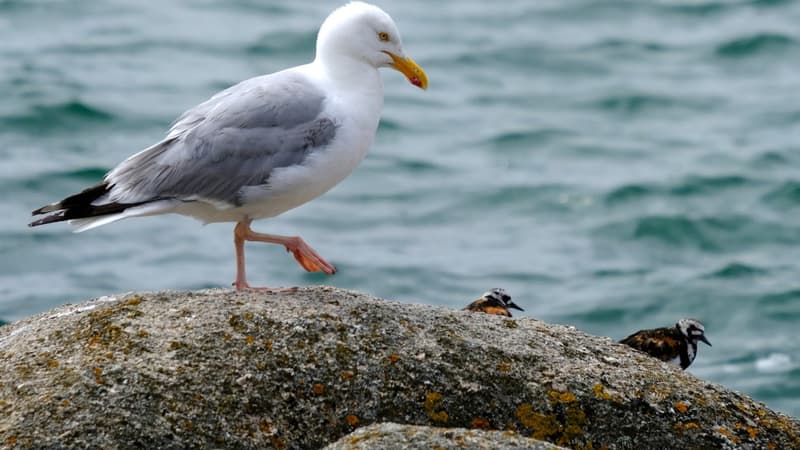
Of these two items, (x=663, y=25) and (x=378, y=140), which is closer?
(x=378, y=140)

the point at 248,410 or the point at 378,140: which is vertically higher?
the point at 378,140

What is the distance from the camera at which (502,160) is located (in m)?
21.6

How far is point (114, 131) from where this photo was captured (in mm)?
21312

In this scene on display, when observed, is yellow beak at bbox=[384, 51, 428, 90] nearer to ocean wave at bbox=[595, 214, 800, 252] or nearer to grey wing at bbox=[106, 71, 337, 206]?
grey wing at bbox=[106, 71, 337, 206]

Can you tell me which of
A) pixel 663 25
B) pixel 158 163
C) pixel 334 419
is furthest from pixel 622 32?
pixel 334 419

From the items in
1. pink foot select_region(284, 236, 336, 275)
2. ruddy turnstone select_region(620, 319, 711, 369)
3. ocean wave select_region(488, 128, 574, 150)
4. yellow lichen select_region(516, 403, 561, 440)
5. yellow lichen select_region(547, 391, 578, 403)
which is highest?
ocean wave select_region(488, 128, 574, 150)

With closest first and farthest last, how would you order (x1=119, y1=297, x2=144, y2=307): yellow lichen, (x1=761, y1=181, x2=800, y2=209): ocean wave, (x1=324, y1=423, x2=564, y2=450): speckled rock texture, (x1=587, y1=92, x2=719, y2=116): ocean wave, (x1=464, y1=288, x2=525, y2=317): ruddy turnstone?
(x1=324, y1=423, x2=564, y2=450): speckled rock texture < (x1=119, y1=297, x2=144, y2=307): yellow lichen < (x1=464, y1=288, x2=525, y2=317): ruddy turnstone < (x1=761, y1=181, x2=800, y2=209): ocean wave < (x1=587, y1=92, x2=719, y2=116): ocean wave

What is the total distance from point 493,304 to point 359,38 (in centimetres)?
192

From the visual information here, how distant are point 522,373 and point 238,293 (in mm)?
1572

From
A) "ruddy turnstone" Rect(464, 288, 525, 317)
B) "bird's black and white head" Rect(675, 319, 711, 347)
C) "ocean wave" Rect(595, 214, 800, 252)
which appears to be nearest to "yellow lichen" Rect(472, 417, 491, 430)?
"ruddy turnstone" Rect(464, 288, 525, 317)

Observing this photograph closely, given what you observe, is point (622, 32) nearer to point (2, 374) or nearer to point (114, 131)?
point (114, 131)

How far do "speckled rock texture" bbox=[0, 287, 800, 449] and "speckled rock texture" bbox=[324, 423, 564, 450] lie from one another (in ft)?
1.55

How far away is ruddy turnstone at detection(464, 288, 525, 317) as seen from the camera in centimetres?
832

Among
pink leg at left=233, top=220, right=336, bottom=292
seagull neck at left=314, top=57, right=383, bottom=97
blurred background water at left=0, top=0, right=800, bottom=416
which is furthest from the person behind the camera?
blurred background water at left=0, top=0, right=800, bottom=416
